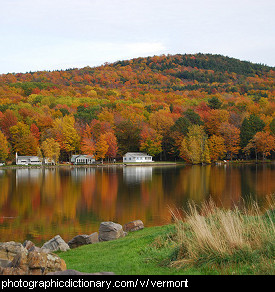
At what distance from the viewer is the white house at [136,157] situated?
276ft

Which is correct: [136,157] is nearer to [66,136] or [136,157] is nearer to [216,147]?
[66,136]

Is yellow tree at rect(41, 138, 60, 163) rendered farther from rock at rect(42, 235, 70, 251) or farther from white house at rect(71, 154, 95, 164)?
rock at rect(42, 235, 70, 251)

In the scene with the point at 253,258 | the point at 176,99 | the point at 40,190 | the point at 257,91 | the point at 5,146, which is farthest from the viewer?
the point at 257,91

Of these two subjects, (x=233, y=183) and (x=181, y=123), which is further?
(x=181, y=123)

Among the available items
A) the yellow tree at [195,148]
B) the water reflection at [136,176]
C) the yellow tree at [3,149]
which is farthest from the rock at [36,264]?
the yellow tree at [3,149]

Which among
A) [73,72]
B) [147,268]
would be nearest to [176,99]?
[73,72]

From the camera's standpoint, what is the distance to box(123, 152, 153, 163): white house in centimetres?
8419

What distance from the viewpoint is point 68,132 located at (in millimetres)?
84062

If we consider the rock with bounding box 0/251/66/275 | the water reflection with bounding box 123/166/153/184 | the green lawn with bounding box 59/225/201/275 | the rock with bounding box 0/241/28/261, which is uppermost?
the rock with bounding box 0/251/66/275

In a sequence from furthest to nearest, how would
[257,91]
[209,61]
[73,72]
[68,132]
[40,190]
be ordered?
1. [209,61]
2. [73,72]
3. [257,91]
4. [68,132]
5. [40,190]

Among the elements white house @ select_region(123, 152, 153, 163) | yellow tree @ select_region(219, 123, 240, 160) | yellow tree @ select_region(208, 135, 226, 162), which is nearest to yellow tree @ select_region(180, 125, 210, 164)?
yellow tree @ select_region(208, 135, 226, 162)

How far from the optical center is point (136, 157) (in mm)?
84125

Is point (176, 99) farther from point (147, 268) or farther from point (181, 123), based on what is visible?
point (147, 268)
